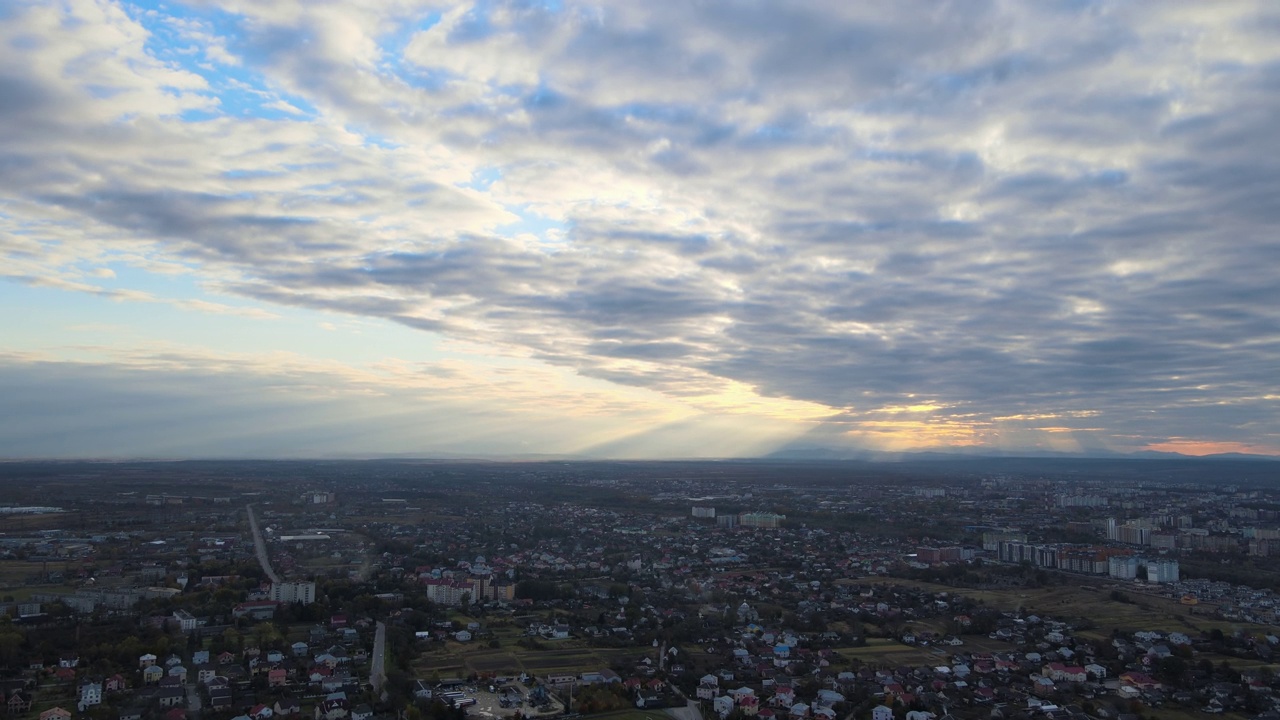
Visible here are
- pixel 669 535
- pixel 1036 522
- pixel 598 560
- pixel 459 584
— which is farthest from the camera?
pixel 1036 522

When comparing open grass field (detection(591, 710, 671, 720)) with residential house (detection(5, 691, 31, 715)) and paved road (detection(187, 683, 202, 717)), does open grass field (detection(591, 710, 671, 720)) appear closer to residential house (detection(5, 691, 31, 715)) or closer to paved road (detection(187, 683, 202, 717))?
paved road (detection(187, 683, 202, 717))

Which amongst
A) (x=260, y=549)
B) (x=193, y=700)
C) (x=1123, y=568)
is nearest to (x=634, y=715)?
(x=193, y=700)

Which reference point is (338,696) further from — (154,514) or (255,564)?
(154,514)

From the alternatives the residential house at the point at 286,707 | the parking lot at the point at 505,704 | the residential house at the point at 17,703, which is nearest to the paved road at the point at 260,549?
the residential house at the point at 17,703

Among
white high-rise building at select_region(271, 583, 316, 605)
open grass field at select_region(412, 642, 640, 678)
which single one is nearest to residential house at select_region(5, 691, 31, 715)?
open grass field at select_region(412, 642, 640, 678)

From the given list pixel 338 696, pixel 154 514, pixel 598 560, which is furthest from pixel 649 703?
pixel 154 514
